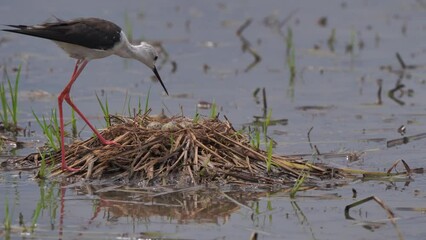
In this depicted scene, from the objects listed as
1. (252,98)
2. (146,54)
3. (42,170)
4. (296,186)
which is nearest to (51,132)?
(42,170)

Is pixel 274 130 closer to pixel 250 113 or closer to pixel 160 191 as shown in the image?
pixel 250 113

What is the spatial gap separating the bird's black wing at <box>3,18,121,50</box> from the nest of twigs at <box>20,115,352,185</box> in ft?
2.45

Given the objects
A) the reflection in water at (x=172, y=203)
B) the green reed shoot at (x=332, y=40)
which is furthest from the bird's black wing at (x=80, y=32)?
the green reed shoot at (x=332, y=40)

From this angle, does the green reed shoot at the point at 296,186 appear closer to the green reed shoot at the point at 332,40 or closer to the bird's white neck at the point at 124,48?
the bird's white neck at the point at 124,48

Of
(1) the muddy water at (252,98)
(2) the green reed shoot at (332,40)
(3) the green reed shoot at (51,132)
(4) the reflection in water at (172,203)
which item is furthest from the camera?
(2) the green reed shoot at (332,40)

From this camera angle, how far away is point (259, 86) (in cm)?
1313

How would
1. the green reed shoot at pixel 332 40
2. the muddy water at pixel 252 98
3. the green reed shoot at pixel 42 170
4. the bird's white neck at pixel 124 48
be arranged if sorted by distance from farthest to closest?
the green reed shoot at pixel 332 40, the bird's white neck at pixel 124 48, the green reed shoot at pixel 42 170, the muddy water at pixel 252 98

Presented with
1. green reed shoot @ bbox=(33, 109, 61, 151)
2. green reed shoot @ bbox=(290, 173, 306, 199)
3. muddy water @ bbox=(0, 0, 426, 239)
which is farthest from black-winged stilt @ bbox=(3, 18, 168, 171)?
green reed shoot @ bbox=(290, 173, 306, 199)

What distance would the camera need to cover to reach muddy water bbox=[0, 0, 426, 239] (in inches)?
282

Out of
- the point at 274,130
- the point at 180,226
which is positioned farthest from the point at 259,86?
the point at 180,226

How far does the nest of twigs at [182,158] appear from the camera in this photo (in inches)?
325

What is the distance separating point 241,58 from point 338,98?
2658 mm

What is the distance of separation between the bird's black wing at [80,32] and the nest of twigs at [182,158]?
2.45ft

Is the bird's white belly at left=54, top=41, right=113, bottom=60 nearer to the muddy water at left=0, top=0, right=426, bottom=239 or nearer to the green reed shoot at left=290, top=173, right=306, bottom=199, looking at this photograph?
the muddy water at left=0, top=0, right=426, bottom=239
